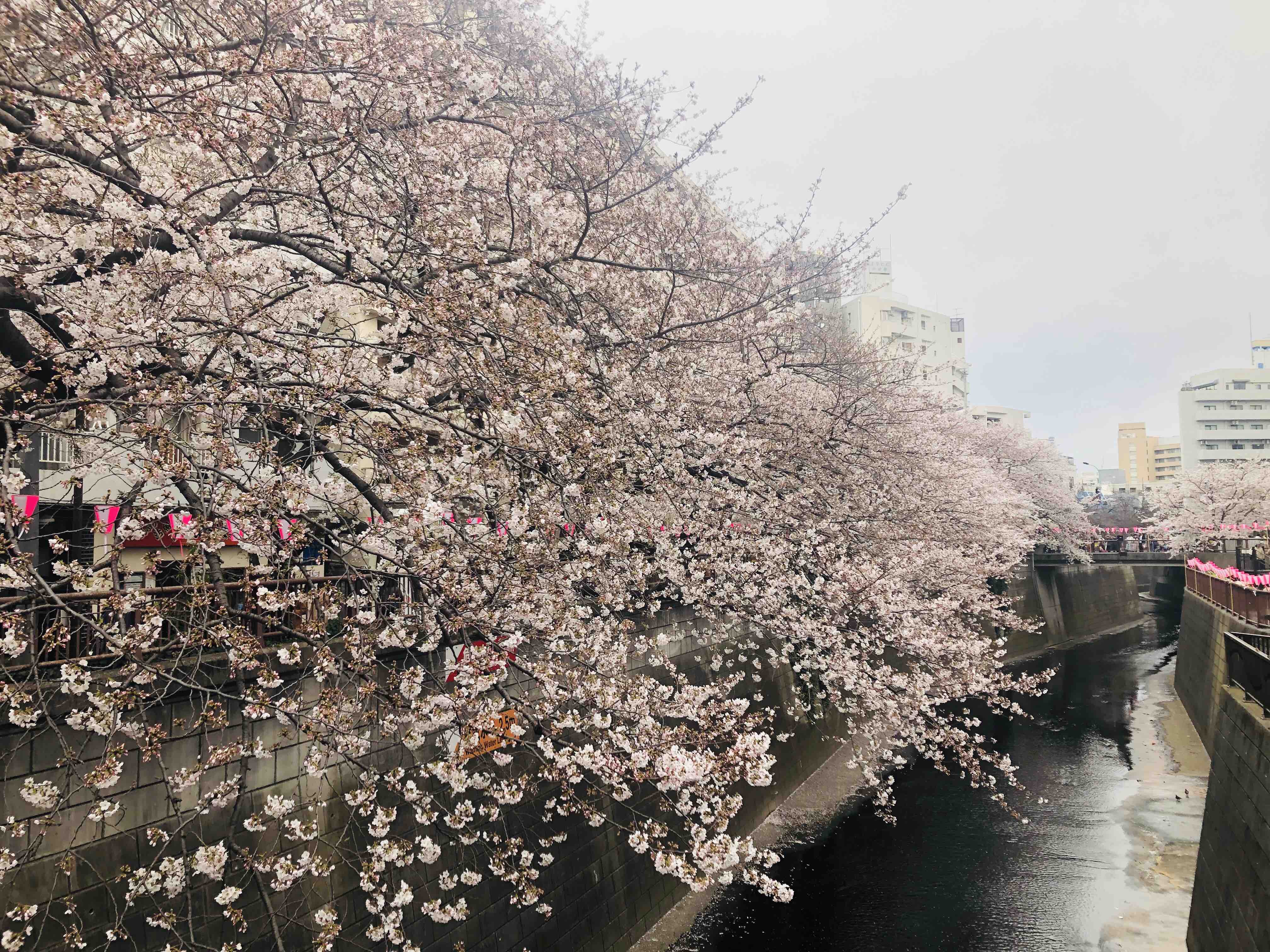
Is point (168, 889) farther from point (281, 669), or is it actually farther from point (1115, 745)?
point (1115, 745)

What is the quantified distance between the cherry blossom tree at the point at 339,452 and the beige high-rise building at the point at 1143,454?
165m

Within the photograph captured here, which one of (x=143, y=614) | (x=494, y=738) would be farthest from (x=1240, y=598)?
(x=143, y=614)

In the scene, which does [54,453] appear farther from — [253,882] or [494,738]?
[253,882]

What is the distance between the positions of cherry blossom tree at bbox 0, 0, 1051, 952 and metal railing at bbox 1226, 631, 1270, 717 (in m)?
6.63

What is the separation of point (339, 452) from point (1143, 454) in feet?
601

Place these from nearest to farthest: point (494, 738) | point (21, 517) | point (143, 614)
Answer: point (21, 517) < point (143, 614) < point (494, 738)

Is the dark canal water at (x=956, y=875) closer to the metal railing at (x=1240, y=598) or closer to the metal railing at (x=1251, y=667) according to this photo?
the metal railing at (x=1251, y=667)

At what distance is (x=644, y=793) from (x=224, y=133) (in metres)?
9.82

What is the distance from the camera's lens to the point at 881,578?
14070mm

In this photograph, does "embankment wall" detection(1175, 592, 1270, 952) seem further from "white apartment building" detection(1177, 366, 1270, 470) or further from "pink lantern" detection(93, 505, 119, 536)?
"white apartment building" detection(1177, 366, 1270, 470)

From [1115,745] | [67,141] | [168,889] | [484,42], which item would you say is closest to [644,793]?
[168,889]

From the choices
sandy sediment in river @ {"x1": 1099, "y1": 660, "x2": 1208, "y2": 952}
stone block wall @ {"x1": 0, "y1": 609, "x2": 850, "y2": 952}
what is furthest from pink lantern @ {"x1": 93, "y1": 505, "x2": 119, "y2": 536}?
Result: sandy sediment in river @ {"x1": 1099, "y1": 660, "x2": 1208, "y2": 952}

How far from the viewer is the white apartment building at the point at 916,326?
58375 mm

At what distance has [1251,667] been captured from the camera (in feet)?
35.3
